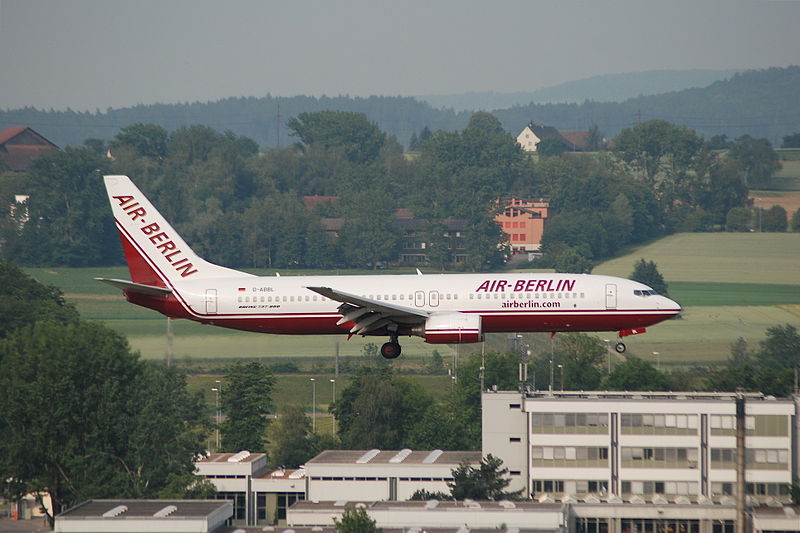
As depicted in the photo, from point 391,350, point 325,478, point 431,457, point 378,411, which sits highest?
point 391,350

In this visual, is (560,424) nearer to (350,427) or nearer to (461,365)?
(350,427)

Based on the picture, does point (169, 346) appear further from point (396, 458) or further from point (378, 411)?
point (396, 458)

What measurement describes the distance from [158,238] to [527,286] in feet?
82.0

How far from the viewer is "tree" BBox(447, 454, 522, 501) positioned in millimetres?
101500

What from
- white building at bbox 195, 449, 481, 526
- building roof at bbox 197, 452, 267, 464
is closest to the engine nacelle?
white building at bbox 195, 449, 481, 526

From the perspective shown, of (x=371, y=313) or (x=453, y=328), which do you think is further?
(x=371, y=313)

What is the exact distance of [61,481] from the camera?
360 feet

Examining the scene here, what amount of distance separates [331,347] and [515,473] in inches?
2649

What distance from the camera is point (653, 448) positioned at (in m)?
105

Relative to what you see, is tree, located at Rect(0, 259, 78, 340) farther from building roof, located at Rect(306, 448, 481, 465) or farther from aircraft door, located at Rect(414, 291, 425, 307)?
aircraft door, located at Rect(414, 291, 425, 307)

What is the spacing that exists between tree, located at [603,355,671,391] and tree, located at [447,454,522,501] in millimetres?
46739

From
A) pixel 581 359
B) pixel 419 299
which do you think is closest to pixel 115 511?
pixel 419 299

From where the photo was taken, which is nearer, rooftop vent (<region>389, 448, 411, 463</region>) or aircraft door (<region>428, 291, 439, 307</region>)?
aircraft door (<region>428, 291, 439, 307</region>)

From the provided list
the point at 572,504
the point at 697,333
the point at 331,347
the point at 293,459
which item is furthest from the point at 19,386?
the point at 697,333
